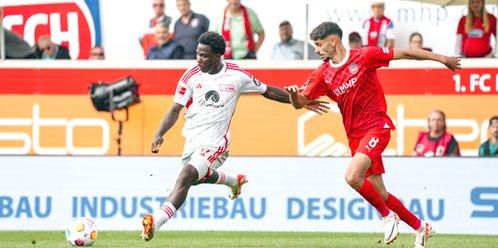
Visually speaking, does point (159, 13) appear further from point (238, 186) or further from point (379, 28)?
point (238, 186)

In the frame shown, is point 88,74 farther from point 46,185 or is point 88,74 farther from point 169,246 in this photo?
point 169,246

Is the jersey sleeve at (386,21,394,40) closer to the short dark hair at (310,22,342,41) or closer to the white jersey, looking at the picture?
the white jersey

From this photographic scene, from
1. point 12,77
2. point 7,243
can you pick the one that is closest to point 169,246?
point 7,243

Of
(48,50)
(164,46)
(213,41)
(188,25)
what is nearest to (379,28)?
(188,25)

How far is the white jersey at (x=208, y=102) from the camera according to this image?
1512 centimetres

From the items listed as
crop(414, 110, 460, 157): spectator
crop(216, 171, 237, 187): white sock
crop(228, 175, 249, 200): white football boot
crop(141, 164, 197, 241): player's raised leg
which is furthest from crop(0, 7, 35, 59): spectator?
crop(141, 164, 197, 241): player's raised leg

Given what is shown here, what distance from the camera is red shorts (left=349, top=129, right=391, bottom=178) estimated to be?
14.1 metres

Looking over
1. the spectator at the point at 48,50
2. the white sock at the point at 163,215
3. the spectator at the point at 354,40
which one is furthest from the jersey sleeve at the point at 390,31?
the white sock at the point at 163,215

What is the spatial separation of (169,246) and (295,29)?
6.96 metres

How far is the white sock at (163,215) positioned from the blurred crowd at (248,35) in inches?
271

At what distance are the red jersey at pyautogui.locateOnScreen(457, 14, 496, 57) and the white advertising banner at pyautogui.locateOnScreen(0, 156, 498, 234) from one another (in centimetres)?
347

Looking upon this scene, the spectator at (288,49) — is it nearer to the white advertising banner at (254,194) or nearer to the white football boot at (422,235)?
the white advertising banner at (254,194)

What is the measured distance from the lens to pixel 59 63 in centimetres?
2170

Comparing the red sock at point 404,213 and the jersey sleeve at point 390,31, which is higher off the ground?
the jersey sleeve at point 390,31
